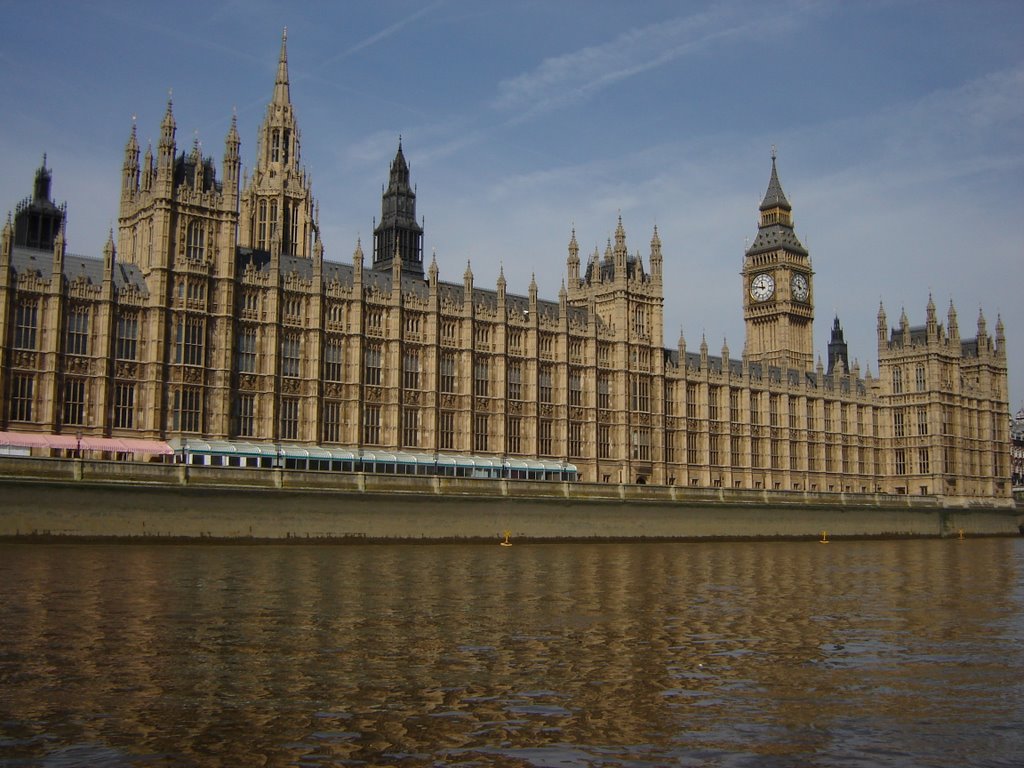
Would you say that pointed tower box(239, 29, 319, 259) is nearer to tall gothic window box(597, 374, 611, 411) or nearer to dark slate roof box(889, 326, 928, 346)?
tall gothic window box(597, 374, 611, 411)

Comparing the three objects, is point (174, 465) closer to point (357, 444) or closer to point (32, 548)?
point (32, 548)

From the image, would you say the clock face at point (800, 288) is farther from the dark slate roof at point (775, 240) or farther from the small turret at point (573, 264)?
the small turret at point (573, 264)

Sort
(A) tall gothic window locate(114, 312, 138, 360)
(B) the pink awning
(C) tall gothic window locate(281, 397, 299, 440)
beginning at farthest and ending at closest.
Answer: (C) tall gothic window locate(281, 397, 299, 440) → (A) tall gothic window locate(114, 312, 138, 360) → (B) the pink awning

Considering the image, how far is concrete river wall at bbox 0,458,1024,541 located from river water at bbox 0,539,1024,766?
56.4 ft

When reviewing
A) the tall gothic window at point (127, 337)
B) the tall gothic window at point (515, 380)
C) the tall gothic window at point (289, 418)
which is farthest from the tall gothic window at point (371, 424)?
the tall gothic window at point (127, 337)

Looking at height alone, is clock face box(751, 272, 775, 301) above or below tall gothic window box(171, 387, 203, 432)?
above

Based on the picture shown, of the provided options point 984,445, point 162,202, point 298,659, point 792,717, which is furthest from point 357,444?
point 984,445

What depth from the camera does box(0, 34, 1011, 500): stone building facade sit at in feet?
258

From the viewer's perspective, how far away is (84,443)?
74.1 m

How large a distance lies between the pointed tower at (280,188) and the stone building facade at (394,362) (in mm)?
232

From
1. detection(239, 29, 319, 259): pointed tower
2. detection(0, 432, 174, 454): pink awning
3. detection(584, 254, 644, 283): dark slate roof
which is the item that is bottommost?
detection(0, 432, 174, 454): pink awning

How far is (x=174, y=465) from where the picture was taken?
66062 millimetres

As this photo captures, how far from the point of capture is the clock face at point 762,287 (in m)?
168

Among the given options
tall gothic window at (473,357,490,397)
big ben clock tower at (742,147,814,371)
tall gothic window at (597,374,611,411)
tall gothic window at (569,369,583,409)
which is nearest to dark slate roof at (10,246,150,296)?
tall gothic window at (473,357,490,397)
